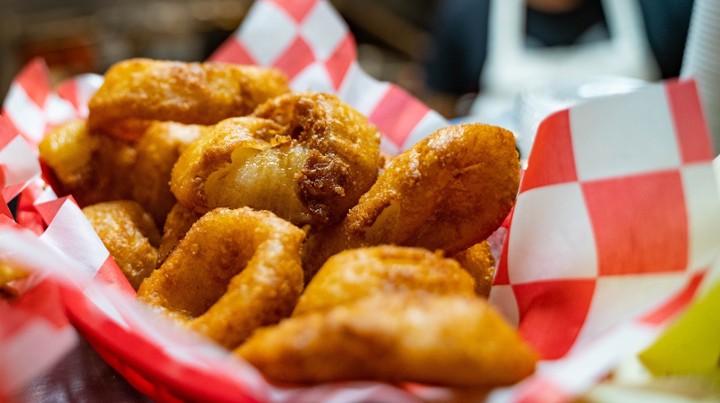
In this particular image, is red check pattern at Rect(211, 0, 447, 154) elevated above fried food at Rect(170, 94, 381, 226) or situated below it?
below

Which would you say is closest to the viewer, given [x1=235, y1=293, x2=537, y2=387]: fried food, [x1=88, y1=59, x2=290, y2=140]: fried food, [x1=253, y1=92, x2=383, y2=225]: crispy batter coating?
[x1=235, y1=293, x2=537, y2=387]: fried food

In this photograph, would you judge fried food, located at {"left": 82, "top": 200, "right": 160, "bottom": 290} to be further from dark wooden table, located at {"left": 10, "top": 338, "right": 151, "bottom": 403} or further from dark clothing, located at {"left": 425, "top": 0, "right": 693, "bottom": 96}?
dark clothing, located at {"left": 425, "top": 0, "right": 693, "bottom": 96}

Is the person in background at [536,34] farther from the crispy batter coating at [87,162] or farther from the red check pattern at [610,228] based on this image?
the red check pattern at [610,228]

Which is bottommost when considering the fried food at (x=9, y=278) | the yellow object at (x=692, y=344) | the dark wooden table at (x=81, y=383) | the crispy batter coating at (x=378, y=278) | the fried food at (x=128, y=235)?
the dark wooden table at (x=81, y=383)

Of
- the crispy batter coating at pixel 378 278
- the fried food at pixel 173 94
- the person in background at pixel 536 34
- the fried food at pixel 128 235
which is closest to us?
the crispy batter coating at pixel 378 278

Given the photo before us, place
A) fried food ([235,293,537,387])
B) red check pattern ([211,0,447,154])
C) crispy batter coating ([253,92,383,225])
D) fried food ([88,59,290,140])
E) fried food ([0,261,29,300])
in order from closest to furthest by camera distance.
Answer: fried food ([235,293,537,387])
fried food ([0,261,29,300])
crispy batter coating ([253,92,383,225])
fried food ([88,59,290,140])
red check pattern ([211,0,447,154])

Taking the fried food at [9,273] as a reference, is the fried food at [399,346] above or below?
above

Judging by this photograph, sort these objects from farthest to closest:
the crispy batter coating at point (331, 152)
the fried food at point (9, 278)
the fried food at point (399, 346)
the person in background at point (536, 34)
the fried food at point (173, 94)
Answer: the person in background at point (536, 34) < the fried food at point (173, 94) < the crispy batter coating at point (331, 152) < the fried food at point (9, 278) < the fried food at point (399, 346)

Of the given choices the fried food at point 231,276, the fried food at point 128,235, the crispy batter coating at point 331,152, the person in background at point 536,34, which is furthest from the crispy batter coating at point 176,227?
the person in background at point 536,34

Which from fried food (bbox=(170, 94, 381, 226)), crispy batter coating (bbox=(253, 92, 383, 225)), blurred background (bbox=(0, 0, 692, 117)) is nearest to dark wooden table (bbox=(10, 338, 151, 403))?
fried food (bbox=(170, 94, 381, 226))
